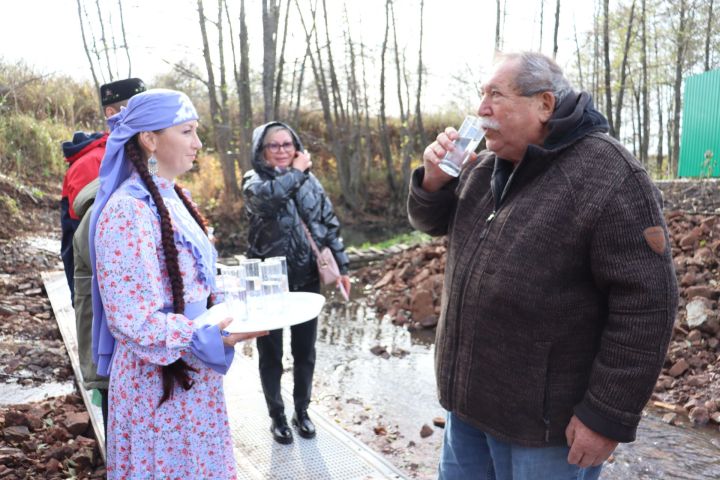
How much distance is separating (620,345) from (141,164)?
5.72ft

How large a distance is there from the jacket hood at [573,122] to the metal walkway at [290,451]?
93.4 inches

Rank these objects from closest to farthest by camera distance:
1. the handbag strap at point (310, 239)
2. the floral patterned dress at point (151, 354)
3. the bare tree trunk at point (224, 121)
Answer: the floral patterned dress at point (151, 354)
the handbag strap at point (310, 239)
the bare tree trunk at point (224, 121)

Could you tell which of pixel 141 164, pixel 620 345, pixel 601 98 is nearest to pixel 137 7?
pixel 141 164

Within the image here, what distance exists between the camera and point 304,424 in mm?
3920

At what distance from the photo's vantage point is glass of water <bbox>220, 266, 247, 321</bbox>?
78.4 inches

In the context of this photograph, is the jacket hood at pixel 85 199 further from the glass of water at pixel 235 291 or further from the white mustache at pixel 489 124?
the white mustache at pixel 489 124

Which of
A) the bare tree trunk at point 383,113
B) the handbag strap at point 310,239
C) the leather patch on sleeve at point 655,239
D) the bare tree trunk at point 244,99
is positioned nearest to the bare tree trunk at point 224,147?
the bare tree trunk at point 244,99

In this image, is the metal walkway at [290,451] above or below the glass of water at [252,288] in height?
below

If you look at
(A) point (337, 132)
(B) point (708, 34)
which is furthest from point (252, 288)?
(B) point (708, 34)

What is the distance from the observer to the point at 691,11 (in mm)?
20031

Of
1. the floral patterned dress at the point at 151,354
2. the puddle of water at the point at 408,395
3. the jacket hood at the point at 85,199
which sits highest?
the jacket hood at the point at 85,199

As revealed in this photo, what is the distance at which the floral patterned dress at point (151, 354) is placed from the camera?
181cm

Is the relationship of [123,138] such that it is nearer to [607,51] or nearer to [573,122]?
[573,122]

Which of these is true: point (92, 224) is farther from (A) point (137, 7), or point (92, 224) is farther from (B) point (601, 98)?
(B) point (601, 98)
